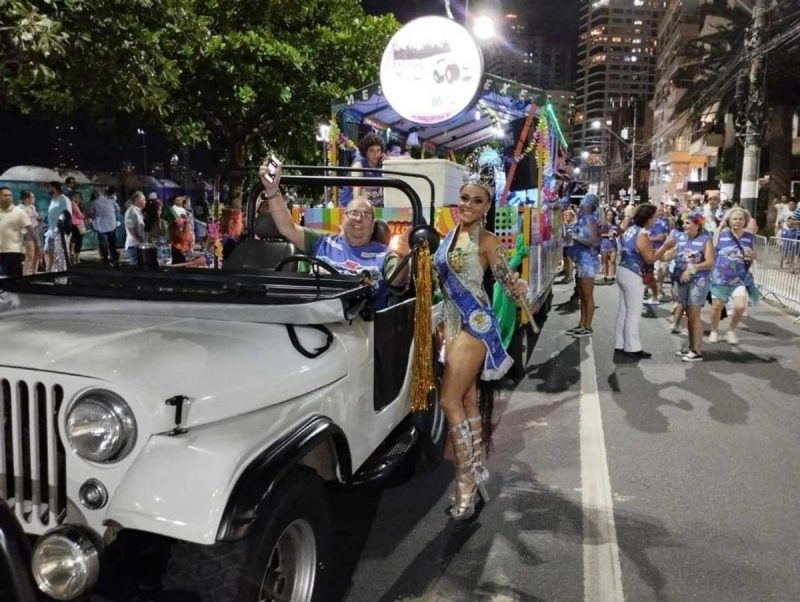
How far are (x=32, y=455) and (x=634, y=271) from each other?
6728 millimetres

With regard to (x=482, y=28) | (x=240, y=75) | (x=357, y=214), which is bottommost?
(x=357, y=214)

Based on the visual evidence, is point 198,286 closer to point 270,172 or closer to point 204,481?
point 270,172

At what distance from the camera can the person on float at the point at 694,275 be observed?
764 cm

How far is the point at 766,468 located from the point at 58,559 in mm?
4457

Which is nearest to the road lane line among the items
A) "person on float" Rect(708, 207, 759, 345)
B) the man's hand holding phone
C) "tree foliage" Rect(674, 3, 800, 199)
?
the man's hand holding phone

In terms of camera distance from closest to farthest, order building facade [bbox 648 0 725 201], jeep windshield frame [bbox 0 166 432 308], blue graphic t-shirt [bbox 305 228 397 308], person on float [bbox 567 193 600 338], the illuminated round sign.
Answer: jeep windshield frame [bbox 0 166 432 308] → blue graphic t-shirt [bbox 305 228 397 308] → the illuminated round sign → person on float [bbox 567 193 600 338] → building facade [bbox 648 0 725 201]

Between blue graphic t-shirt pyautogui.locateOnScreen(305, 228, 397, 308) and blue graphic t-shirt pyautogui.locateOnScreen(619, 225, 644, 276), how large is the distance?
417cm

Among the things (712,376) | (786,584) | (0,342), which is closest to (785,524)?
(786,584)

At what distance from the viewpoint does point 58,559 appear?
191cm

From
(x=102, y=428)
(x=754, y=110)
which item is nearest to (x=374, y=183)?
(x=102, y=428)

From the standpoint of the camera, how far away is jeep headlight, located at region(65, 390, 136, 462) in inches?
82.8

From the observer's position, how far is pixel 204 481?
2.03 metres

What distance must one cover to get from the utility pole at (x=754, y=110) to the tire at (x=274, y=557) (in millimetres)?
15449

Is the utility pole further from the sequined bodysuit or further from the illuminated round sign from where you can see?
the sequined bodysuit
